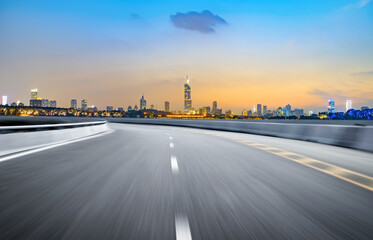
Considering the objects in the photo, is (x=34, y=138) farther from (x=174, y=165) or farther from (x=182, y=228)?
(x=182, y=228)

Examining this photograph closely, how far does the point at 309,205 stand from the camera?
16.0 feet

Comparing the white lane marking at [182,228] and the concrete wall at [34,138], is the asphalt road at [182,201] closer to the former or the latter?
the white lane marking at [182,228]

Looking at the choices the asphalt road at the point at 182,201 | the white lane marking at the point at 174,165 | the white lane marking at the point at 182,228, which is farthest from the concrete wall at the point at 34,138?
the white lane marking at the point at 182,228

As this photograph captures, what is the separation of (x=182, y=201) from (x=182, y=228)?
3.83 ft

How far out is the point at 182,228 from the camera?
12.6 feet

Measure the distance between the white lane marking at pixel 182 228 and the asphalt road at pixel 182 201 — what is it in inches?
0.5

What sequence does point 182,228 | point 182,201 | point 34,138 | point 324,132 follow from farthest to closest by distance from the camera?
point 324,132 → point 34,138 → point 182,201 → point 182,228

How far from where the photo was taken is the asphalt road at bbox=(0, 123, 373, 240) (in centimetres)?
376

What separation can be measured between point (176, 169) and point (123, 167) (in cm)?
136

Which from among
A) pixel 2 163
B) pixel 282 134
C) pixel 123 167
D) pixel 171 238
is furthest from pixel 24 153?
pixel 282 134

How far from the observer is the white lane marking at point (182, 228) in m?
3.58

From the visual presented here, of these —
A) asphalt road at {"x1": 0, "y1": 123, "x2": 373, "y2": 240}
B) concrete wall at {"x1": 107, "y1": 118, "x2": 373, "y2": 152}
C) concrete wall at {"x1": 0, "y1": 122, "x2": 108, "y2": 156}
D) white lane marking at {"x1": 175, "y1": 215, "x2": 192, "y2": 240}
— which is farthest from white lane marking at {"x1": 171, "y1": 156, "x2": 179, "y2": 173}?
concrete wall at {"x1": 107, "y1": 118, "x2": 373, "y2": 152}

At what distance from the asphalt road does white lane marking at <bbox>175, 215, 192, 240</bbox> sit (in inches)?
0.5

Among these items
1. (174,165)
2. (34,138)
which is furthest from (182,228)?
(34,138)
